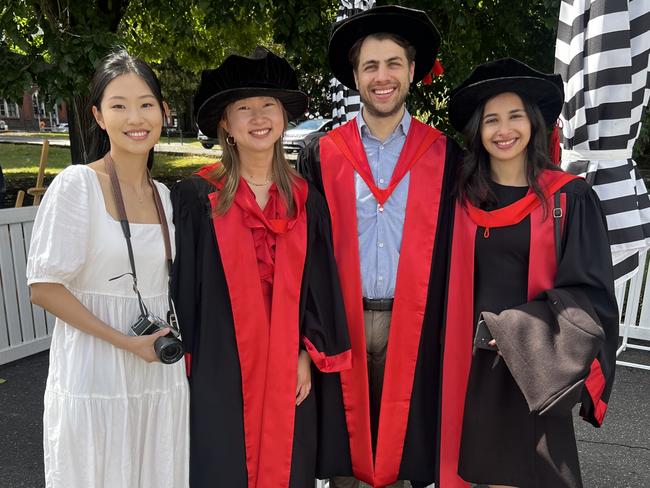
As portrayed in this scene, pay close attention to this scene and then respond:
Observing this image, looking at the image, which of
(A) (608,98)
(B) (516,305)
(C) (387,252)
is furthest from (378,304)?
(A) (608,98)

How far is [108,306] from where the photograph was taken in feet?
6.00

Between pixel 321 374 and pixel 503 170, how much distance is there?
114 centimetres

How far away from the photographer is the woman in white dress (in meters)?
1.74

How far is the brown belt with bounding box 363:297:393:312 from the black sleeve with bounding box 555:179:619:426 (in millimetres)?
677

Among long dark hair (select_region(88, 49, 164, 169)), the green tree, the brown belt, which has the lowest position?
the brown belt

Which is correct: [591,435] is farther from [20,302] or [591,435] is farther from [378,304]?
[20,302]

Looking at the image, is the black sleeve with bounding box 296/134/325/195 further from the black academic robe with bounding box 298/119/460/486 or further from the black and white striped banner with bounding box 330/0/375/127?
the black and white striped banner with bounding box 330/0/375/127

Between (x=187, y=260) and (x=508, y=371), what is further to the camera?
(x=508, y=371)

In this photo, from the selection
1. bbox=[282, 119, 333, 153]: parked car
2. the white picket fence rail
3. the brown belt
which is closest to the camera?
the brown belt

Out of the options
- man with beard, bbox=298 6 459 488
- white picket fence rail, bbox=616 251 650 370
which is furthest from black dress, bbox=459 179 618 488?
white picket fence rail, bbox=616 251 650 370

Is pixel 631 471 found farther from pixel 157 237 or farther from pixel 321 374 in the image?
pixel 157 237

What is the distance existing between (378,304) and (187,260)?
2.74ft

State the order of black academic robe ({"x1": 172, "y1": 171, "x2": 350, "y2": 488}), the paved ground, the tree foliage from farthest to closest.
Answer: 1. the tree foliage
2. the paved ground
3. black academic robe ({"x1": 172, "y1": 171, "x2": 350, "y2": 488})

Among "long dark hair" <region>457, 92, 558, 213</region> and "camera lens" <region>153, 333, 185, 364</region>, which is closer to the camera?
"camera lens" <region>153, 333, 185, 364</region>
